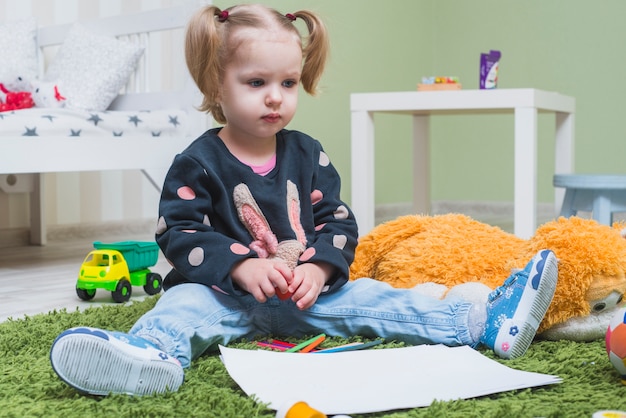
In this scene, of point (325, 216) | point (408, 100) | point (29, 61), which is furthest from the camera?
point (29, 61)

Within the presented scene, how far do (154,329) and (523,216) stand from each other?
3.59 ft

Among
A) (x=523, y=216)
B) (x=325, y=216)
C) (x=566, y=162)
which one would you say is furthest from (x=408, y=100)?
(x=325, y=216)

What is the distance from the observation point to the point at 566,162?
223cm

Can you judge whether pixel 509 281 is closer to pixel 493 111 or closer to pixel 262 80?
pixel 262 80

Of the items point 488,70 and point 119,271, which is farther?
point 488,70

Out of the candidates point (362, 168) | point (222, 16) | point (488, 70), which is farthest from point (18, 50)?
point (222, 16)

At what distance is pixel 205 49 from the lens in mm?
1058

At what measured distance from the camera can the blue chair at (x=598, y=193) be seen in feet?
6.08

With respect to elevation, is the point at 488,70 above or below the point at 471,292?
above

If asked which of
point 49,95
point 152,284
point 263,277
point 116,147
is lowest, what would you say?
point 152,284

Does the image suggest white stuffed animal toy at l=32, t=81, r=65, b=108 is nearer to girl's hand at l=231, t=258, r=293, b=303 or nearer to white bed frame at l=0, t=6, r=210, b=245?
white bed frame at l=0, t=6, r=210, b=245

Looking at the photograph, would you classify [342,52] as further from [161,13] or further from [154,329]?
[154,329]

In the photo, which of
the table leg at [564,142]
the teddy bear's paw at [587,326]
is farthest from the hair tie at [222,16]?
the table leg at [564,142]

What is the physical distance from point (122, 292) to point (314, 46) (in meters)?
0.55
